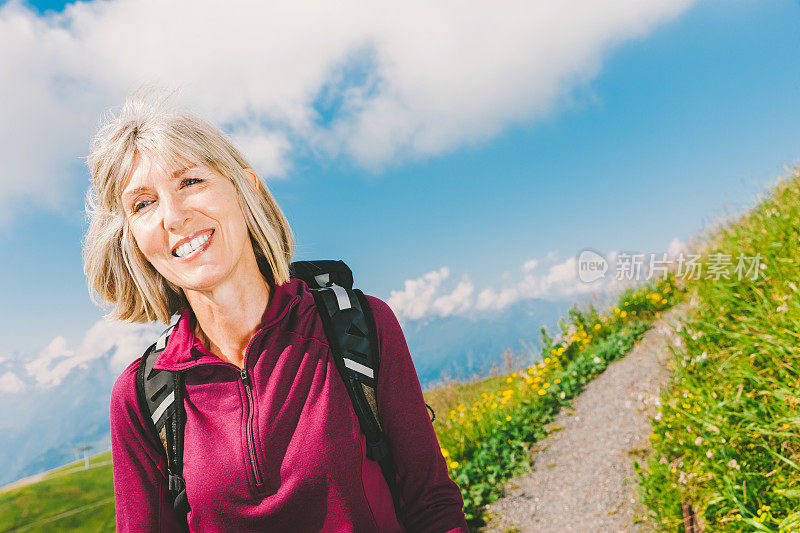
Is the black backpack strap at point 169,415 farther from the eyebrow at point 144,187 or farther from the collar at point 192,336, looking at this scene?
the eyebrow at point 144,187

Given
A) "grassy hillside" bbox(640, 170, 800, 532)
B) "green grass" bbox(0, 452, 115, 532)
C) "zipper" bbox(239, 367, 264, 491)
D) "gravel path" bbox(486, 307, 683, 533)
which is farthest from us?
"gravel path" bbox(486, 307, 683, 533)

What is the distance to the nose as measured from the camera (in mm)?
1762

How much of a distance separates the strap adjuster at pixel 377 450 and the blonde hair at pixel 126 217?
2.37ft

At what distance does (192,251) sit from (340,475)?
3.10 ft

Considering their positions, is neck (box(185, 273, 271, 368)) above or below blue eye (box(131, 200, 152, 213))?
below

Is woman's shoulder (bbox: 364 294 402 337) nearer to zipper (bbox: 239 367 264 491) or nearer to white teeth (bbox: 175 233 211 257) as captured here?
zipper (bbox: 239 367 264 491)

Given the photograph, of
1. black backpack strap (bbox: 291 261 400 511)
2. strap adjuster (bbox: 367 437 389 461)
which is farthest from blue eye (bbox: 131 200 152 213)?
strap adjuster (bbox: 367 437 389 461)

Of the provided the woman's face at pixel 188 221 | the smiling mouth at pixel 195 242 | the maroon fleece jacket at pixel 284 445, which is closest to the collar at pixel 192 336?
the maroon fleece jacket at pixel 284 445

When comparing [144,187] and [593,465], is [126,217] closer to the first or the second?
[144,187]

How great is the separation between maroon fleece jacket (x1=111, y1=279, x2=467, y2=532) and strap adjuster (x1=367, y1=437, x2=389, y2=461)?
0.07 feet

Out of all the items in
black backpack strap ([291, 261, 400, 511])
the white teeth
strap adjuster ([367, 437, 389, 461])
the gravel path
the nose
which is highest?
the nose

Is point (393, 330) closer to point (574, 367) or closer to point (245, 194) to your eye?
point (245, 194)

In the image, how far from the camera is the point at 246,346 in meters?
1.97

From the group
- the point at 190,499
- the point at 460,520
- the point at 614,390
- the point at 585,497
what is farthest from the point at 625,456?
the point at 190,499
